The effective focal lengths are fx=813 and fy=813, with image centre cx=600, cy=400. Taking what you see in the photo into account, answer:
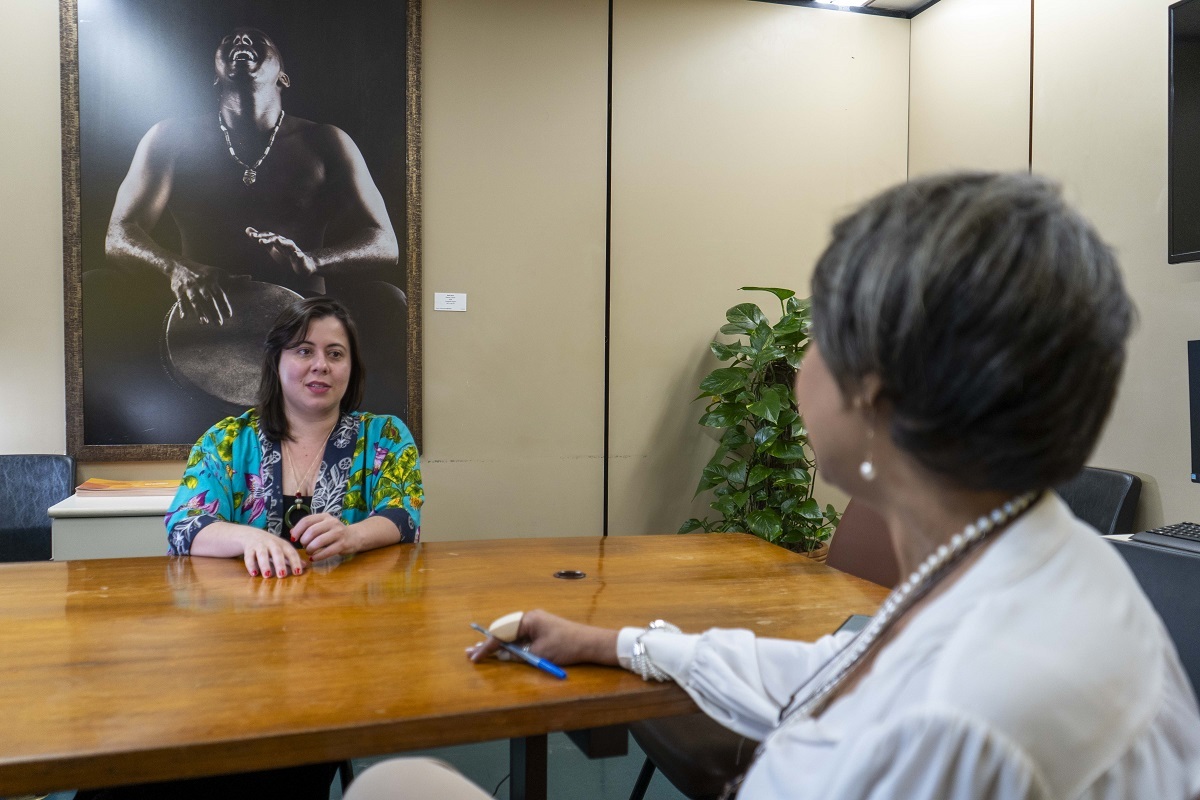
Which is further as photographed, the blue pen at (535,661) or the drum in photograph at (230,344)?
the drum in photograph at (230,344)

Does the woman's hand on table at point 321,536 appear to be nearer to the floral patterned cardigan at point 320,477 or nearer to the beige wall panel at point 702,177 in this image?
Result: the floral patterned cardigan at point 320,477

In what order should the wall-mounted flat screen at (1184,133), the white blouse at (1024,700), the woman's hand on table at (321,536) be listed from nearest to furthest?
the white blouse at (1024,700) < the woman's hand on table at (321,536) < the wall-mounted flat screen at (1184,133)

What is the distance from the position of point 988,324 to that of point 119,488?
3.49 meters

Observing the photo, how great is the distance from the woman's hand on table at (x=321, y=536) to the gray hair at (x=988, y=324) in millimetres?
1510

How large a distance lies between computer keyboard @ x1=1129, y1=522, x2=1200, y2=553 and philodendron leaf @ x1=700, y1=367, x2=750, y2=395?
1859 mm

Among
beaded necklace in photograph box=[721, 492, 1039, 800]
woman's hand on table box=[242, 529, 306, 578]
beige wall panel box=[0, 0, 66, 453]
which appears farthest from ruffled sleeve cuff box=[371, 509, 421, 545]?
beige wall panel box=[0, 0, 66, 453]

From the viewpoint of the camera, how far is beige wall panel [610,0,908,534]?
167 inches

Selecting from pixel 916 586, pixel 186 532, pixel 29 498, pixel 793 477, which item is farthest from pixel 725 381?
pixel 916 586

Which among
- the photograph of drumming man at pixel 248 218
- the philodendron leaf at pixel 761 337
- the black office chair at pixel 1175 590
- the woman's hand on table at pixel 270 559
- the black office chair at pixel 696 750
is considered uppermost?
the photograph of drumming man at pixel 248 218

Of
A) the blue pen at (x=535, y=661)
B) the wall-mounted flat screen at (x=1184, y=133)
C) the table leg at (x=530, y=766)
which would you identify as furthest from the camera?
the wall-mounted flat screen at (x=1184, y=133)

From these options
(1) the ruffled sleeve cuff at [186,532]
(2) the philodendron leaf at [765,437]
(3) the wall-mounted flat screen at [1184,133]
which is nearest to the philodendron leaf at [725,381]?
(2) the philodendron leaf at [765,437]

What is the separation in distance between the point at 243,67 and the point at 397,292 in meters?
1.20

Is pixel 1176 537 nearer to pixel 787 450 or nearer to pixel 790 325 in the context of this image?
pixel 787 450

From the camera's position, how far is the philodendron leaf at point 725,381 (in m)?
3.92
